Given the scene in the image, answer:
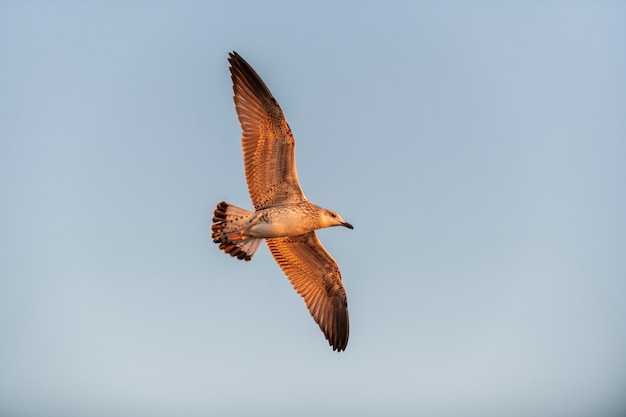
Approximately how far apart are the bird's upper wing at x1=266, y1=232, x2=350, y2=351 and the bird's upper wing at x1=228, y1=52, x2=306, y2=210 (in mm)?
1287

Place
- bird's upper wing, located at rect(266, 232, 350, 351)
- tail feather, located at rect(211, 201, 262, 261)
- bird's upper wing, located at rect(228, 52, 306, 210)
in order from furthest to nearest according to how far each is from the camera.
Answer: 1. bird's upper wing, located at rect(266, 232, 350, 351)
2. tail feather, located at rect(211, 201, 262, 261)
3. bird's upper wing, located at rect(228, 52, 306, 210)

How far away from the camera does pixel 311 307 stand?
1452 centimetres

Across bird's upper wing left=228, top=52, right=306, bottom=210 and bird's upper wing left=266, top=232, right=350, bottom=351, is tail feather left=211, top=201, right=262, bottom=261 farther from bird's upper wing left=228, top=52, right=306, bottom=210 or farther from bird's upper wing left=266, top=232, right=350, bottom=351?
bird's upper wing left=266, top=232, right=350, bottom=351

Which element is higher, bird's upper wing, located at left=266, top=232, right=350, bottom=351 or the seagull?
the seagull

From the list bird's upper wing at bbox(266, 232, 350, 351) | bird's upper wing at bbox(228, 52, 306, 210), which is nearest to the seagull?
bird's upper wing at bbox(228, 52, 306, 210)

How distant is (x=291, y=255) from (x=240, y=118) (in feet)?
8.57

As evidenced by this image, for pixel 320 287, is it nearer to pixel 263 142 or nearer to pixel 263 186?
pixel 263 186

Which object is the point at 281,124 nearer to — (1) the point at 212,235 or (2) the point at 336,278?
(1) the point at 212,235

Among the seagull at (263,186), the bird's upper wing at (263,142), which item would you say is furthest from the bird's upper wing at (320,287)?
the bird's upper wing at (263,142)

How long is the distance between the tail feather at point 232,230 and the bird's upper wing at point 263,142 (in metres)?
A: 0.32

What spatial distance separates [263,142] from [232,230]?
1.49 m

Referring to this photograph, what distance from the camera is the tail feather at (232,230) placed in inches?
521

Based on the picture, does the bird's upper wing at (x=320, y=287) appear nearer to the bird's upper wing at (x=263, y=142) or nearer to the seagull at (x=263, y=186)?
the seagull at (x=263, y=186)

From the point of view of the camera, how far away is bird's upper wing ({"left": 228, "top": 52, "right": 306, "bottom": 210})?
1284cm
